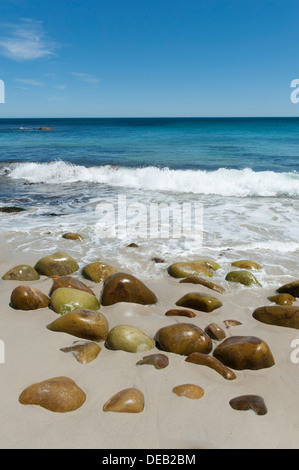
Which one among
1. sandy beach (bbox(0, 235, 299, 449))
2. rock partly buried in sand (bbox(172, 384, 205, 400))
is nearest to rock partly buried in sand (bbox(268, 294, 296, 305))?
sandy beach (bbox(0, 235, 299, 449))

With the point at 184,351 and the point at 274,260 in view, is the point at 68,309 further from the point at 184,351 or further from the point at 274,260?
the point at 274,260

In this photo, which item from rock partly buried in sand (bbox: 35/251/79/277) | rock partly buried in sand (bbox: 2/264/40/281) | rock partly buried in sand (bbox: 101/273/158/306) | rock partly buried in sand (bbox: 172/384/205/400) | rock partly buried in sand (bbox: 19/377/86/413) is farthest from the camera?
rock partly buried in sand (bbox: 35/251/79/277)

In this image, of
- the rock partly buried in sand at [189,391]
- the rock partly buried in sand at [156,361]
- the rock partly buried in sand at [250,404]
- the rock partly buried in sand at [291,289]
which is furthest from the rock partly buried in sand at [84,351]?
the rock partly buried in sand at [291,289]

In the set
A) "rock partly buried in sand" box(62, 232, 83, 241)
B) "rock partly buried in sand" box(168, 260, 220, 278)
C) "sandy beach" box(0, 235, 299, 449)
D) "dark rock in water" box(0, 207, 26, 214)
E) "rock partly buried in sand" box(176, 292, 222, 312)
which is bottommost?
"sandy beach" box(0, 235, 299, 449)

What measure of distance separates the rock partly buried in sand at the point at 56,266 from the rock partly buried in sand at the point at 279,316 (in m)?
2.54

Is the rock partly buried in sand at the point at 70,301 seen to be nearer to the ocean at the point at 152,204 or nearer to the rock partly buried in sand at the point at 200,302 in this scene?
the rock partly buried in sand at the point at 200,302

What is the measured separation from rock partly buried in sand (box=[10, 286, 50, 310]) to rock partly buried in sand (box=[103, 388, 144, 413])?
1.57 m

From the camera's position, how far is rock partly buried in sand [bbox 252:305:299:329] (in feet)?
10.9

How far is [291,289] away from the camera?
4020 millimetres

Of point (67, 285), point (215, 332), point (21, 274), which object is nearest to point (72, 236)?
point (21, 274)

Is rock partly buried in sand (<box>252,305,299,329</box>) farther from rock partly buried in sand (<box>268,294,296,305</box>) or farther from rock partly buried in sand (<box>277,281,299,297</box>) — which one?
rock partly buried in sand (<box>277,281,299,297</box>)

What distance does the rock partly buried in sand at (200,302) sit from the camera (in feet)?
11.8

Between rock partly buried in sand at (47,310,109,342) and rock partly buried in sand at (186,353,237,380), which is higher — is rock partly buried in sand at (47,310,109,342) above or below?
above
